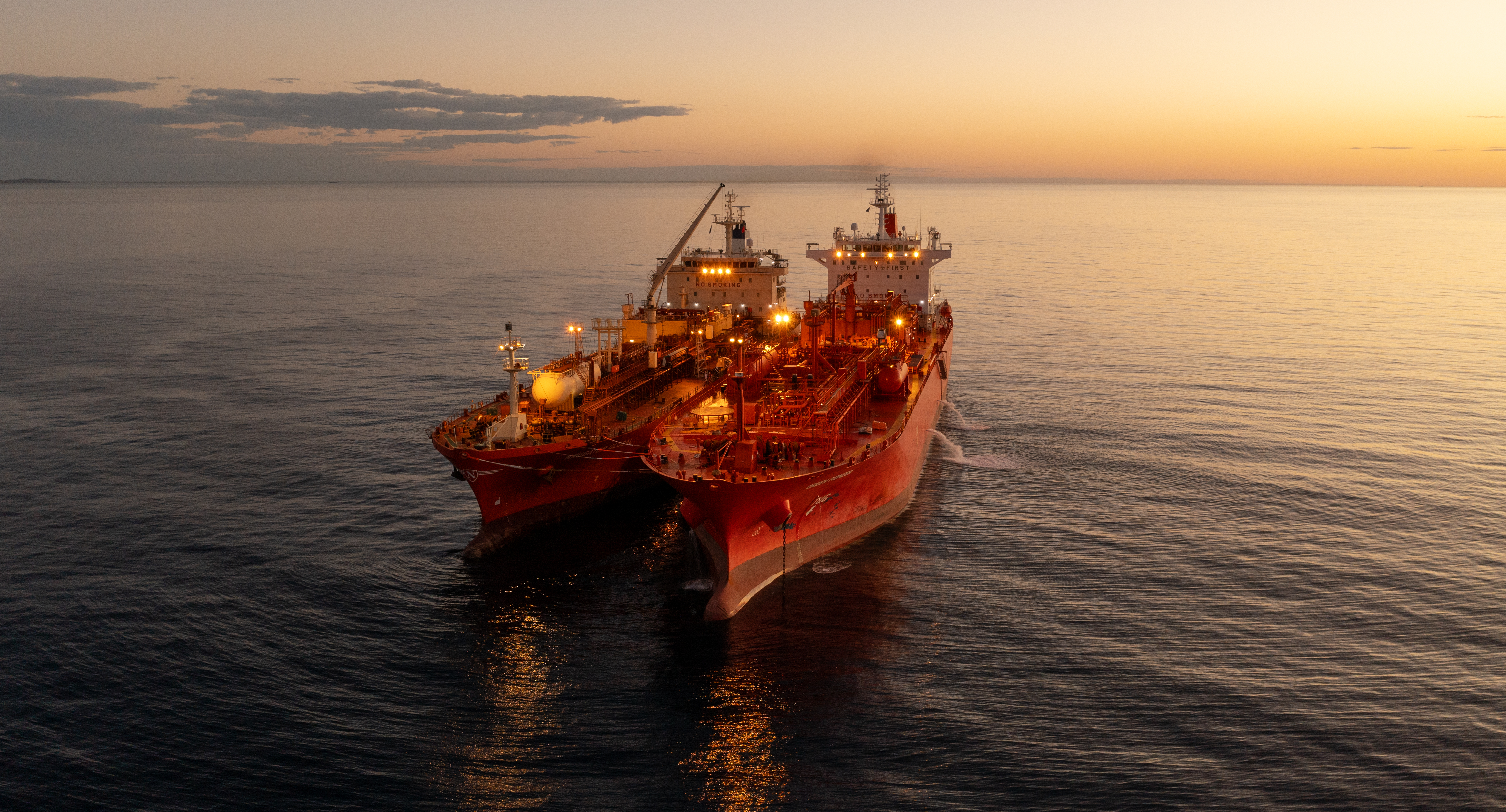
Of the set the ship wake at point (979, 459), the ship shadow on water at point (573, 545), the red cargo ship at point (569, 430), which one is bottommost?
the ship shadow on water at point (573, 545)

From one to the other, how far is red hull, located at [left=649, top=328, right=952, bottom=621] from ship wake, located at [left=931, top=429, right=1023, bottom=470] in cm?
670

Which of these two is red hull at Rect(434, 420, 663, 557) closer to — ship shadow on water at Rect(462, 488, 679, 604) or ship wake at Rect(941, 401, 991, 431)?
ship shadow on water at Rect(462, 488, 679, 604)

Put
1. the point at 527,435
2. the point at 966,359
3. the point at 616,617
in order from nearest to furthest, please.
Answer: the point at 616,617, the point at 527,435, the point at 966,359

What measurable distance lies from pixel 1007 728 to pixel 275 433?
41801 mm

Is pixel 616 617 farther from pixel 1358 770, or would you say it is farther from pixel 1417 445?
pixel 1417 445

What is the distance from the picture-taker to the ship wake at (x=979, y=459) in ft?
153

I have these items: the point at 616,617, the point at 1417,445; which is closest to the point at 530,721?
the point at 616,617

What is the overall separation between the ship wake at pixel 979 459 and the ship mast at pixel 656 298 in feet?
53.4

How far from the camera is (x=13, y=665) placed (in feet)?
86.0

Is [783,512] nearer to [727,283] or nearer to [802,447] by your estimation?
[802,447]

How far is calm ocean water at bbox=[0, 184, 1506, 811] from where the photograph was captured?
22.1m

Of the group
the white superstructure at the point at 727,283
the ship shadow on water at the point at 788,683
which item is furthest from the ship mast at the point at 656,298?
the ship shadow on water at the point at 788,683

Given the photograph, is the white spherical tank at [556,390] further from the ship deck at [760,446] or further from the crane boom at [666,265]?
the crane boom at [666,265]

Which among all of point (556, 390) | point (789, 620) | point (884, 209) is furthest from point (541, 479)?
point (884, 209)
